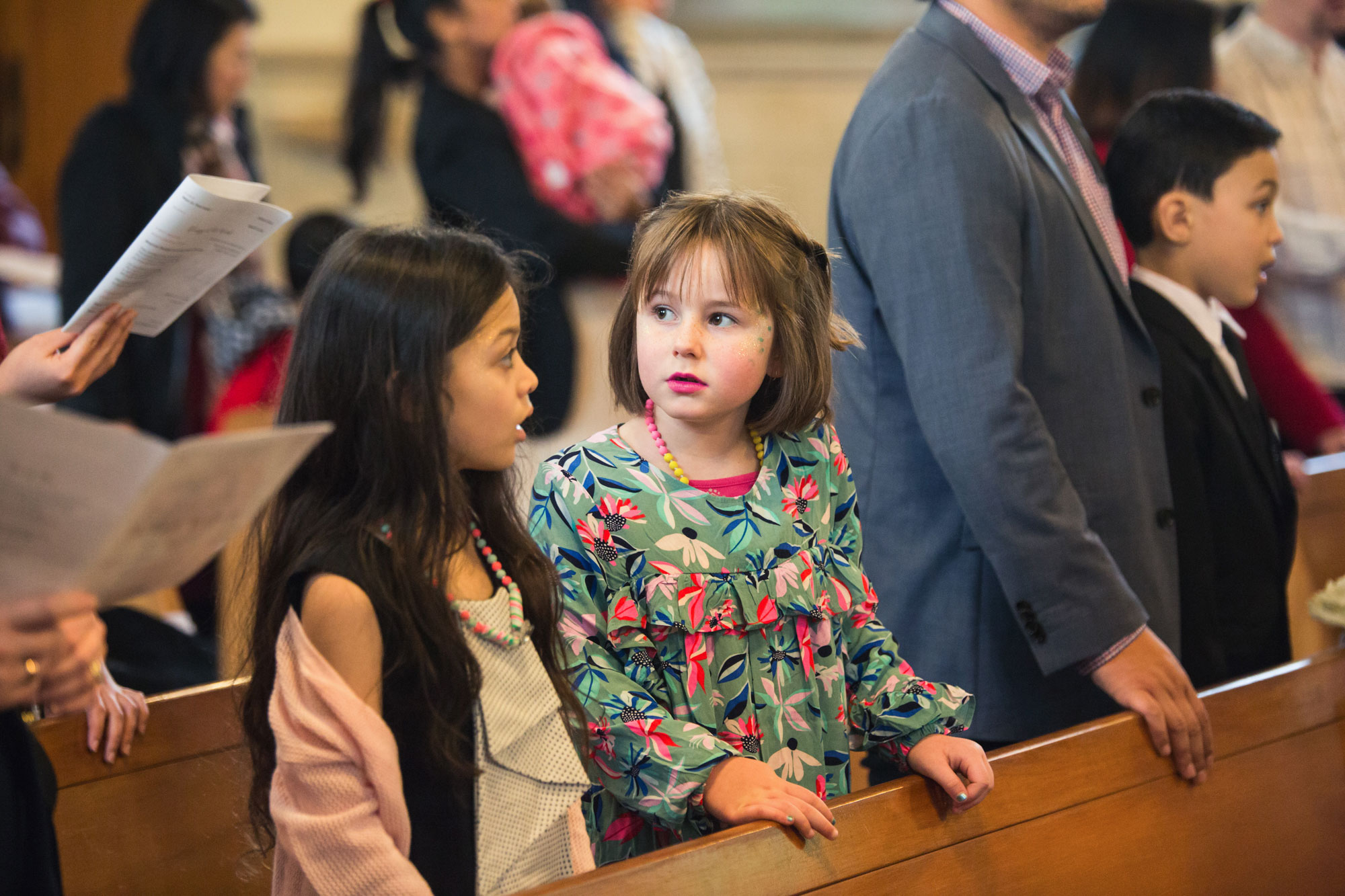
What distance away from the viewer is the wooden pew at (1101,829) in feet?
4.07

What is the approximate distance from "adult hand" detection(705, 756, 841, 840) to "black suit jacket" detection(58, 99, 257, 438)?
223 cm

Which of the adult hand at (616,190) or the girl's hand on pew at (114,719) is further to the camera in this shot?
Result: the adult hand at (616,190)

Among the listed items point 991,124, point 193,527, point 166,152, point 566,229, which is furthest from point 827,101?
point 193,527

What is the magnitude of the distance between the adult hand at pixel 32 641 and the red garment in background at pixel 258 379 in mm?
2194

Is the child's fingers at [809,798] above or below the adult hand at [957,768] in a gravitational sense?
above

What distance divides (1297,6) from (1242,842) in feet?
9.01

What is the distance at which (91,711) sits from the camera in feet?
4.96

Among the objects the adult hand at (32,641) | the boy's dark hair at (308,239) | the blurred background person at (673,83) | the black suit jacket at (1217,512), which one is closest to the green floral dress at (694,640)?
the adult hand at (32,641)

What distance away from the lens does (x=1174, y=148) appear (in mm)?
2131

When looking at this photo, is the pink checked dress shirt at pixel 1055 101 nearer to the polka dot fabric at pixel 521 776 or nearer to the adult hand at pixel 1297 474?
the adult hand at pixel 1297 474

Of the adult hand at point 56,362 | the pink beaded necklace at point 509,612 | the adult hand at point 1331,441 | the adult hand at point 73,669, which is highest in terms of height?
the adult hand at point 56,362

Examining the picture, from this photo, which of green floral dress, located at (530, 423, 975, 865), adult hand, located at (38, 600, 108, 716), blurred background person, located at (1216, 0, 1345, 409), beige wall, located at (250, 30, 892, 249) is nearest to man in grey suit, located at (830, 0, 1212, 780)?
green floral dress, located at (530, 423, 975, 865)

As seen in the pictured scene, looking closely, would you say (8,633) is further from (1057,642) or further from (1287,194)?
(1287,194)

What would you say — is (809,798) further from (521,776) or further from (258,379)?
(258,379)
